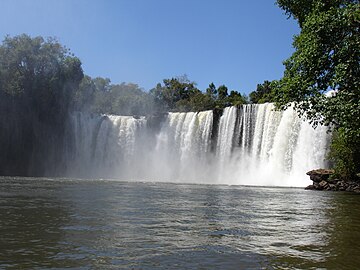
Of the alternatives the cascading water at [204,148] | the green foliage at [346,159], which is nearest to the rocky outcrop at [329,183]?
the green foliage at [346,159]

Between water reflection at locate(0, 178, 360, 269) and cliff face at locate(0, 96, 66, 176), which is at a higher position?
cliff face at locate(0, 96, 66, 176)

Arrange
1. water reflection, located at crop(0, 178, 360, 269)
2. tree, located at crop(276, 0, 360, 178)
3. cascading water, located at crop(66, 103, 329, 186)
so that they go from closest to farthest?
water reflection, located at crop(0, 178, 360, 269) → tree, located at crop(276, 0, 360, 178) → cascading water, located at crop(66, 103, 329, 186)

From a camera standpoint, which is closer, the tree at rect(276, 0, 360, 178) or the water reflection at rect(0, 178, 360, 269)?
the water reflection at rect(0, 178, 360, 269)

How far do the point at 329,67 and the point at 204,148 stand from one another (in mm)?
26466

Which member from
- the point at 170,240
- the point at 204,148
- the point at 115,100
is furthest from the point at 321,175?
the point at 115,100

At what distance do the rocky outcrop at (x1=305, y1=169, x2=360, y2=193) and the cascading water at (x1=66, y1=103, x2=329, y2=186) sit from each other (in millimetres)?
4943

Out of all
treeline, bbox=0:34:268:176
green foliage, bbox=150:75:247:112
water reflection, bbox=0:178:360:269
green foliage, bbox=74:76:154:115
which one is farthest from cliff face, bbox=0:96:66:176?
water reflection, bbox=0:178:360:269

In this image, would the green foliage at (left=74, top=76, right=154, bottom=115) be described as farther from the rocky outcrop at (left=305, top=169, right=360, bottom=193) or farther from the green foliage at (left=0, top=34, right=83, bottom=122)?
the rocky outcrop at (left=305, top=169, right=360, bottom=193)

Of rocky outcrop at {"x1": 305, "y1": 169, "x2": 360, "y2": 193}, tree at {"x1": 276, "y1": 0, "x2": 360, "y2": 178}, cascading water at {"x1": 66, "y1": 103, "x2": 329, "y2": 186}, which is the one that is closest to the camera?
tree at {"x1": 276, "y1": 0, "x2": 360, "y2": 178}

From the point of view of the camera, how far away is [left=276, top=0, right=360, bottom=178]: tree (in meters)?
15.2

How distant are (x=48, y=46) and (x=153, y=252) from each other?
2062 inches

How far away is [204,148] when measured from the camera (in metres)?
42.4

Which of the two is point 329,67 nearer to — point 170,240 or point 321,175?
point 321,175

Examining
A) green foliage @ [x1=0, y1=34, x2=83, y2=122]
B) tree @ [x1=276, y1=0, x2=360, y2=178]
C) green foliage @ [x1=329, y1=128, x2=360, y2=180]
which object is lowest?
green foliage @ [x1=329, y1=128, x2=360, y2=180]
